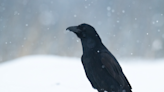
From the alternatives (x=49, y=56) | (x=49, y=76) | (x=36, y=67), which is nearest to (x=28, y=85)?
(x=49, y=76)

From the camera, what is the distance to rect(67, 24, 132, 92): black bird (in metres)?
5.63

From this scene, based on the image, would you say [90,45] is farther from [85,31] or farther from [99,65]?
[99,65]

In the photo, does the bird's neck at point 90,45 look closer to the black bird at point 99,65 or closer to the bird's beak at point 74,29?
the black bird at point 99,65

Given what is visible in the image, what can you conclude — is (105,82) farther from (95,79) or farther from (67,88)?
(67,88)

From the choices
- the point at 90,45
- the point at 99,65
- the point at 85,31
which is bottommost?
the point at 99,65

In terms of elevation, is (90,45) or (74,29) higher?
(74,29)

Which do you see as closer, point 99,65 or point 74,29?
point 99,65

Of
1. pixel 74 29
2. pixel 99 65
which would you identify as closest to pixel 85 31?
pixel 74 29

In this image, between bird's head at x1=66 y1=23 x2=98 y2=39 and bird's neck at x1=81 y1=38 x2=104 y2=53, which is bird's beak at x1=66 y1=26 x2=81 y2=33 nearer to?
bird's head at x1=66 y1=23 x2=98 y2=39

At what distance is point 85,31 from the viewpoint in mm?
5793

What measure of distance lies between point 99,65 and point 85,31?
79 cm

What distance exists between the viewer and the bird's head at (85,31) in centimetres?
578

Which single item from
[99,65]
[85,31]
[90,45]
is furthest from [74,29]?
[99,65]

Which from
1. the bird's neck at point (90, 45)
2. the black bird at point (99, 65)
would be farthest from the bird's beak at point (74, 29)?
the bird's neck at point (90, 45)
